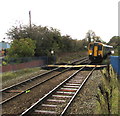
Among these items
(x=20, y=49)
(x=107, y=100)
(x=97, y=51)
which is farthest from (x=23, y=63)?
(x=107, y=100)

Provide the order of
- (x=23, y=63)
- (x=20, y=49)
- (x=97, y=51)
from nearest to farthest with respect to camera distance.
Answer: (x=23, y=63)
(x=20, y=49)
(x=97, y=51)

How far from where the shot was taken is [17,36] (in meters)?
25.9

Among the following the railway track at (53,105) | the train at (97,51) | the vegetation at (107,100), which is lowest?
the railway track at (53,105)

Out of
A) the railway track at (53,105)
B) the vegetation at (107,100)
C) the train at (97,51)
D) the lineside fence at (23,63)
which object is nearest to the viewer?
the vegetation at (107,100)

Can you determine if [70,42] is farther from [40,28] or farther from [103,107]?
[103,107]

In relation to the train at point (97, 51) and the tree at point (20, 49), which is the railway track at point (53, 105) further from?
the train at point (97, 51)

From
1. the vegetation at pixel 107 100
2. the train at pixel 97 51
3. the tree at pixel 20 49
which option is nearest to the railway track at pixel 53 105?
the vegetation at pixel 107 100

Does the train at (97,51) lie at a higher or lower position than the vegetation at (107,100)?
higher

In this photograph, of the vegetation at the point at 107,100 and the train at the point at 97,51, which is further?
the train at the point at 97,51

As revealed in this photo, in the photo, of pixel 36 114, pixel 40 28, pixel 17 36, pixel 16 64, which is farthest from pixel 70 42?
pixel 36 114

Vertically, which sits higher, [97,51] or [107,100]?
[97,51]

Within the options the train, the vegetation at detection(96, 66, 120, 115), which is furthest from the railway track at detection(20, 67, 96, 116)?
the train

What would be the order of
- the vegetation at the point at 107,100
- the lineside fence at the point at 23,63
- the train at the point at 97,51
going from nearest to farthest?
1. the vegetation at the point at 107,100
2. the lineside fence at the point at 23,63
3. the train at the point at 97,51

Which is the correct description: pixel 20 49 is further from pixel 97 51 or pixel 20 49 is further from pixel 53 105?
pixel 53 105
